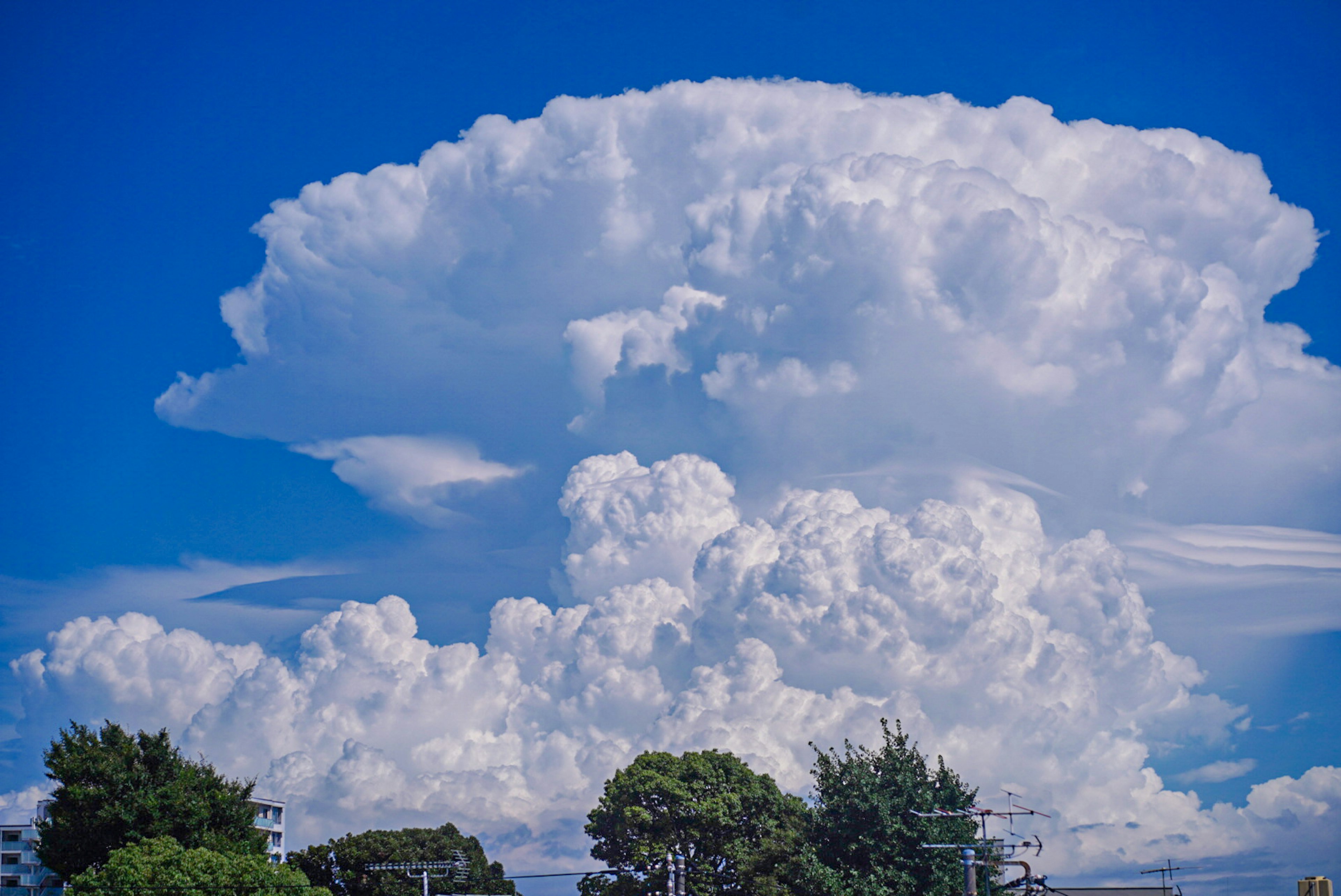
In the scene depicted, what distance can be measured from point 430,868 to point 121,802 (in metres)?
37.5

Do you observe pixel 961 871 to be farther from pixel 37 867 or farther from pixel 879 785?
pixel 37 867

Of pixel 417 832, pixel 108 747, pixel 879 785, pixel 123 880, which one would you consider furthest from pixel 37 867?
pixel 879 785

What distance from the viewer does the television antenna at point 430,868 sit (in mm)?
87006

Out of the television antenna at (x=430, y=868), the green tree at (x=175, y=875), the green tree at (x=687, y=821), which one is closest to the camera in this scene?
the green tree at (x=175, y=875)

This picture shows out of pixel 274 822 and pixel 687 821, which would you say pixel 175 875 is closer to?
pixel 687 821

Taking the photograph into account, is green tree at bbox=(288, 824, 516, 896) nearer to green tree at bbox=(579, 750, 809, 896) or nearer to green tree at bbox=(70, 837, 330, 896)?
green tree at bbox=(579, 750, 809, 896)

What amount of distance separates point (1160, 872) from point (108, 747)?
5988 cm

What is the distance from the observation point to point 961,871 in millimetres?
57406

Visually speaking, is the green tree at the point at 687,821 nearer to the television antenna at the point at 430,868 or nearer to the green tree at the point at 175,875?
the television antenna at the point at 430,868

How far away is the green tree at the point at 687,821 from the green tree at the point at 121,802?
2415 centimetres

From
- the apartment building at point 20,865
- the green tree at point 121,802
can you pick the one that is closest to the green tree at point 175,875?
the green tree at point 121,802

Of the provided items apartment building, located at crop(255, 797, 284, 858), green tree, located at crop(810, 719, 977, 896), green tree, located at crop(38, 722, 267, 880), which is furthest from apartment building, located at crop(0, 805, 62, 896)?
green tree, located at crop(810, 719, 977, 896)

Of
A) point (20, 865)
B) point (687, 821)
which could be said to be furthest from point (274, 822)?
point (687, 821)

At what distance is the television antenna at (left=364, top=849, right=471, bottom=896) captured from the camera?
8701 centimetres
